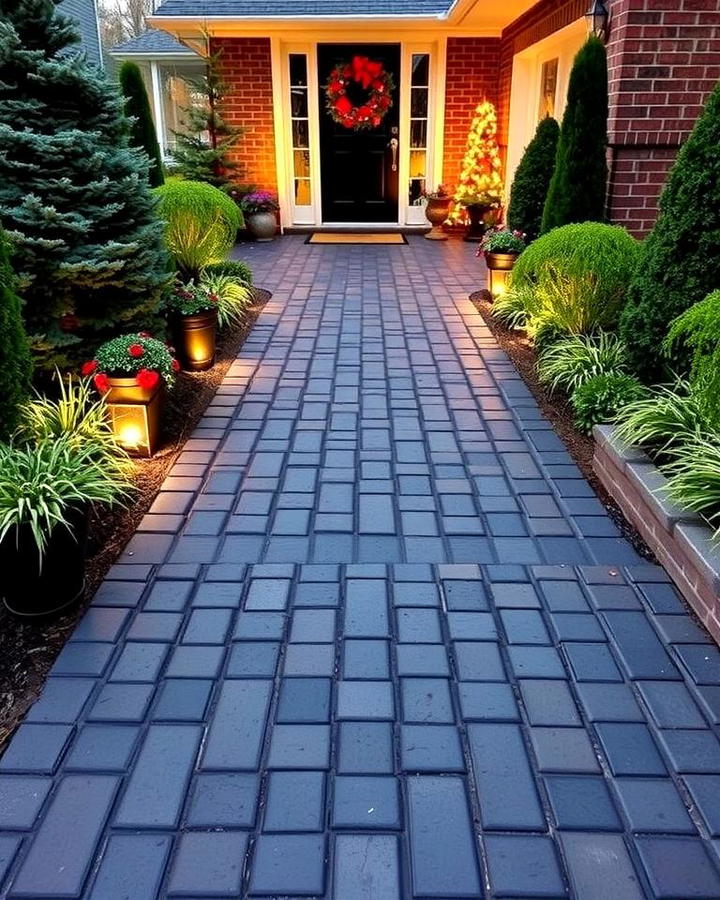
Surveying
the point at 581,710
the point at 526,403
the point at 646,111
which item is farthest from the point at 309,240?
the point at 581,710

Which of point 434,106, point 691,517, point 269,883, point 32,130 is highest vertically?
point 434,106

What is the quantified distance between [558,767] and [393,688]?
507 millimetres

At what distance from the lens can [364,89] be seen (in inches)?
386

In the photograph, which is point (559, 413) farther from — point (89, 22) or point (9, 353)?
point (89, 22)

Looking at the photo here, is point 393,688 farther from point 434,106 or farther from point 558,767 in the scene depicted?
point 434,106

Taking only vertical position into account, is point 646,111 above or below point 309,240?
above

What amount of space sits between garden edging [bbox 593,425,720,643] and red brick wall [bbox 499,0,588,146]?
4.30 m

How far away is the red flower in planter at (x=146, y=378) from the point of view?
3.48 meters

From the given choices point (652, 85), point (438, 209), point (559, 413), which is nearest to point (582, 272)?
point (559, 413)

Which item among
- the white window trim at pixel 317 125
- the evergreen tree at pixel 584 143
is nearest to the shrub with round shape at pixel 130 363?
the evergreen tree at pixel 584 143

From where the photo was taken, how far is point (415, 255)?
8.90 meters

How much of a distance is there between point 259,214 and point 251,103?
154 centimetres

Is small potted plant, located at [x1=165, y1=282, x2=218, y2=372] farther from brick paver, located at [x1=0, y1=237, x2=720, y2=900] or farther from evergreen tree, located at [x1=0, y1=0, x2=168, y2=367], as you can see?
brick paver, located at [x1=0, y1=237, x2=720, y2=900]

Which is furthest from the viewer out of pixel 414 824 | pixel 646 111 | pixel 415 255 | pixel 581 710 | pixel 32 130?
pixel 415 255
